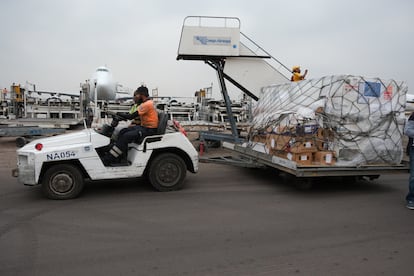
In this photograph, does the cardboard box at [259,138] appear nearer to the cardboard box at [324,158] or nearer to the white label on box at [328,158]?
the cardboard box at [324,158]

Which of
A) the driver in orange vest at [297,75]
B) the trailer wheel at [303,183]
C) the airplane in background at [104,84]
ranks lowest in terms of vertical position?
the trailer wheel at [303,183]

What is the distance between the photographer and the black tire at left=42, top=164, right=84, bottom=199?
5.05 meters

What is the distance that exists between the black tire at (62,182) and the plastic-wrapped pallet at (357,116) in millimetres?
4015

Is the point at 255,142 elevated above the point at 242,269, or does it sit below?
above

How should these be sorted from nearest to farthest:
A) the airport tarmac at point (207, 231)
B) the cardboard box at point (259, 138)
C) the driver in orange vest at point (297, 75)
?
the airport tarmac at point (207, 231) < the cardboard box at point (259, 138) < the driver in orange vest at point (297, 75)

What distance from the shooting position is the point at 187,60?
31.9 ft

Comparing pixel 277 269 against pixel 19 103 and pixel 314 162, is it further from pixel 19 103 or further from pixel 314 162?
pixel 19 103

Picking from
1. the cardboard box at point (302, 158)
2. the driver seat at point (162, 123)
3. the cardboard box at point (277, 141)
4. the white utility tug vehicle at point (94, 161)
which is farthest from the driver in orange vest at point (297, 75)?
the driver seat at point (162, 123)

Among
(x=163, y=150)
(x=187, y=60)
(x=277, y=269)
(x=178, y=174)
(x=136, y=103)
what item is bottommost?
(x=277, y=269)

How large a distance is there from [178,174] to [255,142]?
8.05ft

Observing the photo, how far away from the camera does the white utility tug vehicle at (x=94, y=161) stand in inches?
195

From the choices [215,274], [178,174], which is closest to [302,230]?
[215,274]

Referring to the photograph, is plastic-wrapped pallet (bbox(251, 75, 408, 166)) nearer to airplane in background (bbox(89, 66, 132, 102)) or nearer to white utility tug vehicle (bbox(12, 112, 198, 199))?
white utility tug vehicle (bbox(12, 112, 198, 199))

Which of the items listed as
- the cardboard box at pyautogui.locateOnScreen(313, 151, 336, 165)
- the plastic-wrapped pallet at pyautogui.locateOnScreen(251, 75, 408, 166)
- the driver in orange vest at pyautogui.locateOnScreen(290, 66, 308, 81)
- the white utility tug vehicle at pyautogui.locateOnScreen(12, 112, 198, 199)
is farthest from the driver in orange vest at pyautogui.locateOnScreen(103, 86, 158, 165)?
the driver in orange vest at pyautogui.locateOnScreen(290, 66, 308, 81)
